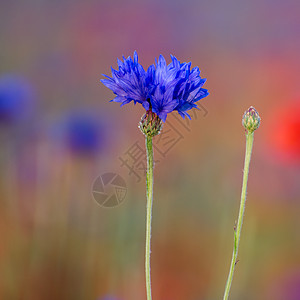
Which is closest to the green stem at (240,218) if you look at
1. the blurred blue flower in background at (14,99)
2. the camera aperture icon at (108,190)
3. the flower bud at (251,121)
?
the flower bud at (251,121)

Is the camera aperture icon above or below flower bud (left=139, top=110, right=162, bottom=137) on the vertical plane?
below

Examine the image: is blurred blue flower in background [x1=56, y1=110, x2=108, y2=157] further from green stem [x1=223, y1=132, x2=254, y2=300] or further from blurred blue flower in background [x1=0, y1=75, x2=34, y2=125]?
green stem [x1=223, y1=132, x2=254, y2=300]

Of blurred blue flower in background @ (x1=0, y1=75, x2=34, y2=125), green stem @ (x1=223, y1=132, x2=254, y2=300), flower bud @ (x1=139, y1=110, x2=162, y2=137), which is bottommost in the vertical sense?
green stem @ (x1=223, y1=132, x2=254, y2=300)

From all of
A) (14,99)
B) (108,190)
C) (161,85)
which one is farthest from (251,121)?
(14,99)

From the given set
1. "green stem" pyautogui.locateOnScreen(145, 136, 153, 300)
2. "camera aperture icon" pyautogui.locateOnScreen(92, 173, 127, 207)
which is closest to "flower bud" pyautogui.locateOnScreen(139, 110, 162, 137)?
"green stem" pyautogui.locateOnScreen(145, 136, 153, 300)

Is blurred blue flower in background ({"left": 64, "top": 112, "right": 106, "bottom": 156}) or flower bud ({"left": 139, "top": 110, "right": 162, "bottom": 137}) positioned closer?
flower bud ({"left": 139, "top": 110, "right": 162, "bottom": 137})

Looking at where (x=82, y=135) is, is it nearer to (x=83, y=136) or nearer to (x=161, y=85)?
(x=83, y=136)
